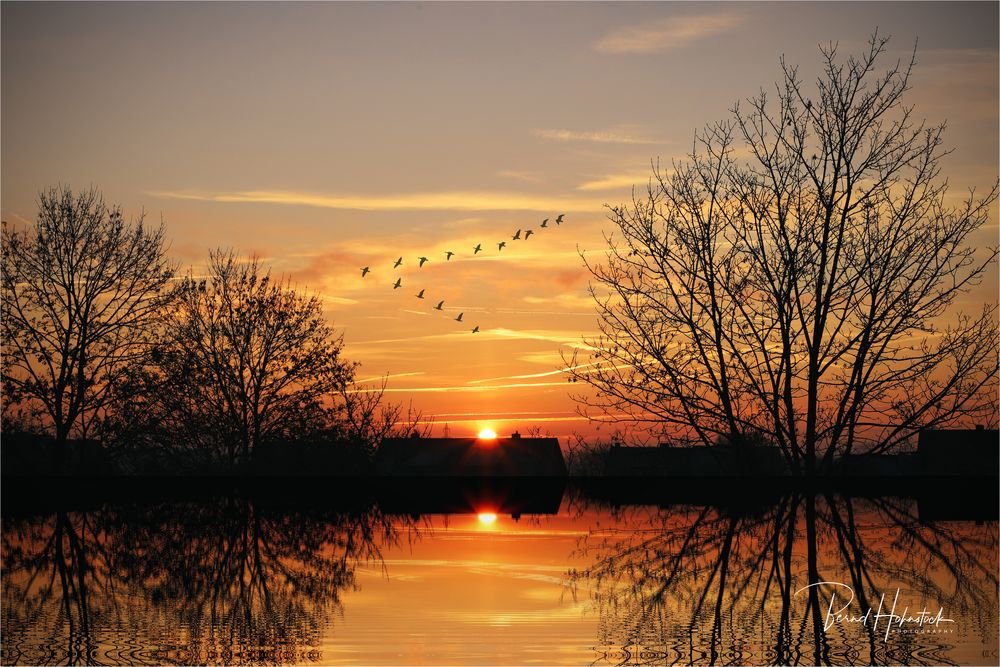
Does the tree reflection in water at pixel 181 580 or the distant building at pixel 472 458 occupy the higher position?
the distant building at pixel 472 458

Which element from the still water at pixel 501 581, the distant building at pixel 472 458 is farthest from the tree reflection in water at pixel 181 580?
the distant building at pixel 472 458

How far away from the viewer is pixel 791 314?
42.4 ft

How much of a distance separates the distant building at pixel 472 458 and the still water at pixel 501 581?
901 inches

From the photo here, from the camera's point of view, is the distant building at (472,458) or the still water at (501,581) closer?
the still water at (501,581)

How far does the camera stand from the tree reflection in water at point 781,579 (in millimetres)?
7359

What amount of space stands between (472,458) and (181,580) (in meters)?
45.0

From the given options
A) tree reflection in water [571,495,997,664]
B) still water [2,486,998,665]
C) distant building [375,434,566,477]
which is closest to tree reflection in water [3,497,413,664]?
still water [2,486,998,665]

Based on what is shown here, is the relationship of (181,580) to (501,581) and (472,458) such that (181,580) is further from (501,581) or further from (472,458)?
(472,458)

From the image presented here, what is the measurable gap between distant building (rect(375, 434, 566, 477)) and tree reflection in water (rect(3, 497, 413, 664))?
74.2 feet

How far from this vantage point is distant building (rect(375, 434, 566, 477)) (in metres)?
42.8

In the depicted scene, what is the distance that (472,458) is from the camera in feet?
179

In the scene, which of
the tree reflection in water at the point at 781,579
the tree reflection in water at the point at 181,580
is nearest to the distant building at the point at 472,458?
the tree reflection in water at the point at 181,580

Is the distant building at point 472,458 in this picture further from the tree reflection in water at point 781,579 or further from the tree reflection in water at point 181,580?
the tree reflection in water at point 781,579

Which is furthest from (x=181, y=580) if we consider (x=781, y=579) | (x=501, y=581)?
(x=781, y=579)
